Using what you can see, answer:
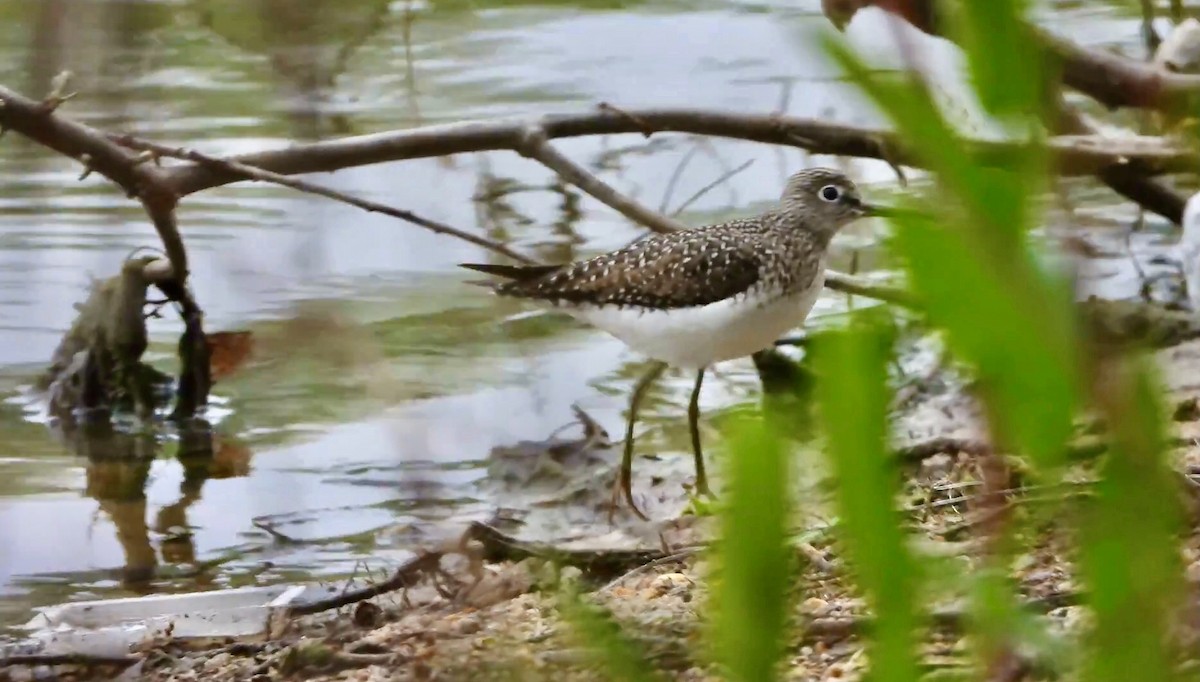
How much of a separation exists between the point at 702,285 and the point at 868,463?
3.77 meters

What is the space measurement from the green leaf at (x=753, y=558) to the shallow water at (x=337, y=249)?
1.24 feet

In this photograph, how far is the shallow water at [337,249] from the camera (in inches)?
88.5

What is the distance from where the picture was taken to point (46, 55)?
1693mm

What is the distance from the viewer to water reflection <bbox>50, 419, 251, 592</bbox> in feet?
15.0

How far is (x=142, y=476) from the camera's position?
17.0 ft

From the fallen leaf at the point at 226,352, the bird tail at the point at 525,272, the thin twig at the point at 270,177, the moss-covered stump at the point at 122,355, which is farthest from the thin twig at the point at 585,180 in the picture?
the moss-covered stump at the point at 122,355

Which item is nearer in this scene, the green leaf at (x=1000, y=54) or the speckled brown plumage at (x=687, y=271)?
the green leaf at (x=1000, y=54)

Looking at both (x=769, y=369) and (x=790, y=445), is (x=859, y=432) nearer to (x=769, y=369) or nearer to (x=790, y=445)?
(x=790, y=445)

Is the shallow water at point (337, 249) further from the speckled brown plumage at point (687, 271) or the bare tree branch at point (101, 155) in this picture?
the speckled brown plumage at point (687, 271)

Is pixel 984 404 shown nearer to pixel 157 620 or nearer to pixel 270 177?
pixel 157 620

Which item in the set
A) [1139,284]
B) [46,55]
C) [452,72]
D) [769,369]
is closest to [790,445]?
[46,55]

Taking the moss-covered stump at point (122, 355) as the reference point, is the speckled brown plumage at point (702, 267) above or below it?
above

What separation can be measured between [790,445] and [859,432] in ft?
0.16

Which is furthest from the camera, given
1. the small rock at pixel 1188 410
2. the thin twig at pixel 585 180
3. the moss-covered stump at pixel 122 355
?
the moss-covered stump at pixel 122 355
